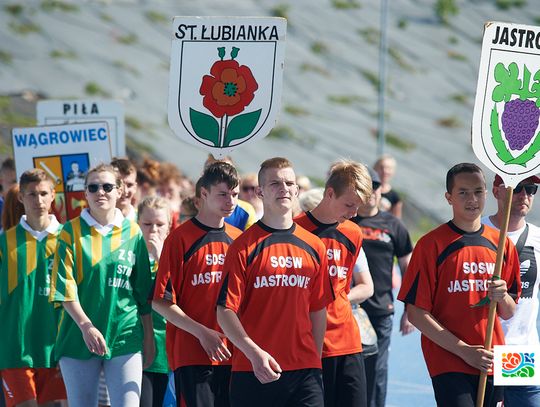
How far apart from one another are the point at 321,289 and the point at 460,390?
947 millimetres

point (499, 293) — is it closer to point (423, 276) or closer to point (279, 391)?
point (423, 276)

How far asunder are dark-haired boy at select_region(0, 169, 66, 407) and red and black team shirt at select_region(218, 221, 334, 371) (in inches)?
88.2

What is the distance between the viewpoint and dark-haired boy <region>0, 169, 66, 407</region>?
736cm

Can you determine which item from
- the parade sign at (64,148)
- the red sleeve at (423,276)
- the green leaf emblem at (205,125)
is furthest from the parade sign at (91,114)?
the red sleeve at (423,276)

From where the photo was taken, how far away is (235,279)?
18.1 ft

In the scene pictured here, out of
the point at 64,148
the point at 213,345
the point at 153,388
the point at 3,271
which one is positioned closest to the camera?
the point at 213,345

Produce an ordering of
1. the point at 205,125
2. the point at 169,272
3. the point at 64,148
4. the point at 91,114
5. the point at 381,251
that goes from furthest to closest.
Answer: the point at 91,114 → the point at 64,148 → the point at 381,251 → the point at 205,125 → the point at 169,272

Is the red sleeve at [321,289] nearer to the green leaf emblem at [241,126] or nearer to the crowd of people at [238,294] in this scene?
the crowd of people at [238,294]

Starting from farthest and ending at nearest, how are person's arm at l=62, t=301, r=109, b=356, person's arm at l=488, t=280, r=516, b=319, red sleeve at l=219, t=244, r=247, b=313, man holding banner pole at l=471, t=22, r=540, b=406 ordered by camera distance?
person's arm at l=62, t=301, r=109, b=356 → man holding banner pole at l=471, t=22, r=540, b=406 → person's arm at l=488, t=280, r=516, b=319 → red sleeve at l=219, t=244, r=247, b=313

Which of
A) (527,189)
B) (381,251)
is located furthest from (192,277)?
(381,251)

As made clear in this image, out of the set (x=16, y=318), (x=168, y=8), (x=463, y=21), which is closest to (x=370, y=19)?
(x=463, y=21)

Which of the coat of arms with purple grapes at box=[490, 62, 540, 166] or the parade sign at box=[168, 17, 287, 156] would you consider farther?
the parade sign at box=[168, 17, 287, 156]

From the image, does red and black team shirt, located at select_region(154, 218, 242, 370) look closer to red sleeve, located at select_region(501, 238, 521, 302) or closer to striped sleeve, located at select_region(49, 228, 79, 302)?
striped sleeve, located at select_region(49, 228, 79, 302)

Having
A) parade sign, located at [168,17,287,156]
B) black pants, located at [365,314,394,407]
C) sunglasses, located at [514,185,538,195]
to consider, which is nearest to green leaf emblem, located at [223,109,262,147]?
parade sign, located at [168,17,287,156]
